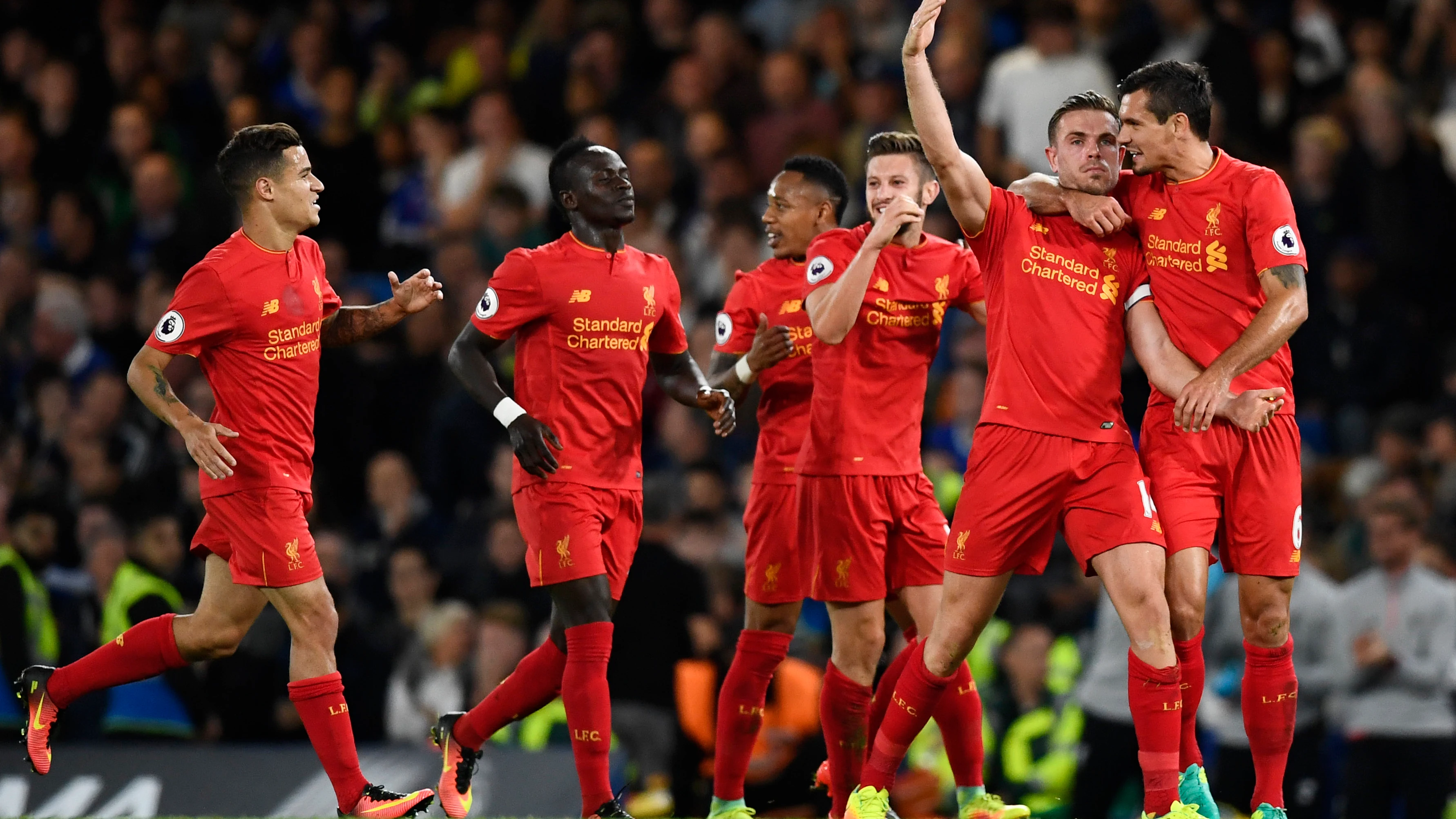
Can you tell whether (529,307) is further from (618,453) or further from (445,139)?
(445,139)

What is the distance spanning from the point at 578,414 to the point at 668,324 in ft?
2.17

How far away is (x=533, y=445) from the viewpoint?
23.5ft

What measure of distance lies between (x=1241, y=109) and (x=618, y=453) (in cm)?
648

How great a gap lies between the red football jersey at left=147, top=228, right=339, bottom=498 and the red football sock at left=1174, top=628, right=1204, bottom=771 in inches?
136

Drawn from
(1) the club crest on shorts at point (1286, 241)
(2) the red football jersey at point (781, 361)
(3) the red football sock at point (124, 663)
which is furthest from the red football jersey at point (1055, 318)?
(3) the red football sock at point (124, 663)

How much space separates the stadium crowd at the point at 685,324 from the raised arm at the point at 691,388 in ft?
8.84

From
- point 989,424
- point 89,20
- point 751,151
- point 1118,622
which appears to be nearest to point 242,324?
point 989,424

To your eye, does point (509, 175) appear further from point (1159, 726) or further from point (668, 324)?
point (1159, 726)

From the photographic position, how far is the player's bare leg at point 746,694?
772 centimetres

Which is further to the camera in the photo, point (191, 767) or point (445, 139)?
point (445, 139)

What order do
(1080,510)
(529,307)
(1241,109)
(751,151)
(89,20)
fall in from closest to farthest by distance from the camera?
(1080,510) < (529,307) < (1241,109) < (751,151) < (89,20)

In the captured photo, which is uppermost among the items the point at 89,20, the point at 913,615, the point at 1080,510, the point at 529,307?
the point at 89,20

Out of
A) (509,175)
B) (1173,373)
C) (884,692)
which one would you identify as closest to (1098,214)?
(1173,373)

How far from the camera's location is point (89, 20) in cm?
1712
